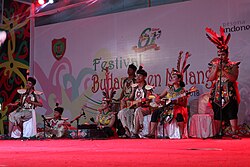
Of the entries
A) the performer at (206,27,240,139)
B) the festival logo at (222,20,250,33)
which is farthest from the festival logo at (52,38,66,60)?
the performer at (206,27,240,139)

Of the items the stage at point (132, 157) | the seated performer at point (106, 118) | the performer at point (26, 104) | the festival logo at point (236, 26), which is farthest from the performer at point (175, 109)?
the stage at point (132, 157)

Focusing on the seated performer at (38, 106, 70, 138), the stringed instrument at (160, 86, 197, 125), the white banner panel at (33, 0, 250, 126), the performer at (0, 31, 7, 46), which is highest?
the performer at (0, 31, 7, 46)

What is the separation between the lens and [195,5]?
27.9ft

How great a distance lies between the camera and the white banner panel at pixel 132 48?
8.05 m

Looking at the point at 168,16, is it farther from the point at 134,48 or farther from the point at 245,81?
the point at 245,81

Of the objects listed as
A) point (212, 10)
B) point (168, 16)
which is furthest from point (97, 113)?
point (212, 10)

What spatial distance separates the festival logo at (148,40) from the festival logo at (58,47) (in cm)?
197

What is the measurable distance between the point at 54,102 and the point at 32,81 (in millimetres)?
1544

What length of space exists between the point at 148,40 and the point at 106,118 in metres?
1.83

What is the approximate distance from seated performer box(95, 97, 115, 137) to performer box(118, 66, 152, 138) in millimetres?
373

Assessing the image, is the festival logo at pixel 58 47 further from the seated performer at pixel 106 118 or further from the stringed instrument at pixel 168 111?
the stringed instrument at pixel 168 111

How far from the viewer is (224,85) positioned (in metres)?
6.84

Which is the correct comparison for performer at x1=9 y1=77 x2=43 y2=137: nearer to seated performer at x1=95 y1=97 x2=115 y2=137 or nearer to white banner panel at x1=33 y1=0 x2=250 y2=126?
seated performer at x1=95 y1=97 x2=115 y2=137

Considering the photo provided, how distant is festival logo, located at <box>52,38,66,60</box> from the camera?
10.4 metres
